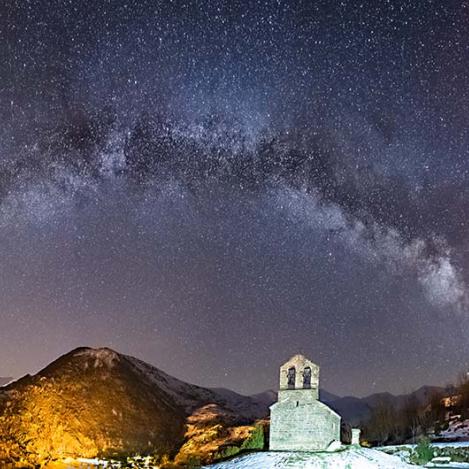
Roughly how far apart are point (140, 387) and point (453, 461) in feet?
109

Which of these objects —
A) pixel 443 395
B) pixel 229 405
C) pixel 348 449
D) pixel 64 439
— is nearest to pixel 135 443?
pixel 64 439

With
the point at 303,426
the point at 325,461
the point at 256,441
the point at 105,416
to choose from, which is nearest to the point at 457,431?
the point at 256,441

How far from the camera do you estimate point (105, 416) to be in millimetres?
52375

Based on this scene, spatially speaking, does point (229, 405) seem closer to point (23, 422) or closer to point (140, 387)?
point (140, 387)

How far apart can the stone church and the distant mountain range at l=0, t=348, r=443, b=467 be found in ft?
25.9

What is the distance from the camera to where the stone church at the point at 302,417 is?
3306 centimetres

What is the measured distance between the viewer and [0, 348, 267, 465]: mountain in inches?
1865

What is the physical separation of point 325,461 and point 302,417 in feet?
11.5

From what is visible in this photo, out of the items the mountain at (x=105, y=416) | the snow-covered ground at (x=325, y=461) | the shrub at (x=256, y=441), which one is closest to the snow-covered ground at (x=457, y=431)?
the snow-covered ground at (x=325, y=461)

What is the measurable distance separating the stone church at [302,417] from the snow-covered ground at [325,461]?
A: 1201mm

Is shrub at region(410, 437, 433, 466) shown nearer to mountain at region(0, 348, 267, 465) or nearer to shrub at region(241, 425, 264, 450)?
shrub at region(241, 425, 264, 450)

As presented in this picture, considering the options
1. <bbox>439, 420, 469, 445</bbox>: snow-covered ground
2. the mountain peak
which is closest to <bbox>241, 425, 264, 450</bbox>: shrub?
<bbox>439, 420, 469, 445</bbox>: snow-covered ground

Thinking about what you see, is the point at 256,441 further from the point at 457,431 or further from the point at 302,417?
the point at 457,431

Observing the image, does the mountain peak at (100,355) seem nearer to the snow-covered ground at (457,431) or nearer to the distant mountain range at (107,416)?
the distant mountain range at (107,416)
